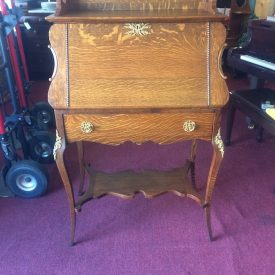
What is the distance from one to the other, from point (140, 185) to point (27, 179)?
753mm

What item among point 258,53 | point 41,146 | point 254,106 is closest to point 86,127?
point 41,146

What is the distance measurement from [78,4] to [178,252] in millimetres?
1295

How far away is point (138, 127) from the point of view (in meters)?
1.31

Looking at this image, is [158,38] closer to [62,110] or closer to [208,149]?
[62,110]

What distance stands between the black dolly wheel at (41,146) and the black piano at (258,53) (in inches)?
61.6

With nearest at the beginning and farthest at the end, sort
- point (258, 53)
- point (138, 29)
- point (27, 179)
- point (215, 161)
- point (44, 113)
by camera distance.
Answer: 1. point (138, 29)
2. point (215, 161)
3. point (27, 179)
4. point (258, 53)
5. point (44, 113)

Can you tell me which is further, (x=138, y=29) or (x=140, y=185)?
(x=140, y=185)

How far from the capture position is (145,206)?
1.94m

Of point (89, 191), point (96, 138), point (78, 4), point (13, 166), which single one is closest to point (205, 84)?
point (96, 138)

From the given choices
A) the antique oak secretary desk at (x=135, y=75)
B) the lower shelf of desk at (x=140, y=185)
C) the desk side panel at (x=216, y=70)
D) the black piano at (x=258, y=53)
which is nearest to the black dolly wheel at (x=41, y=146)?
the lower shelf of desk at (x=140, y=185)

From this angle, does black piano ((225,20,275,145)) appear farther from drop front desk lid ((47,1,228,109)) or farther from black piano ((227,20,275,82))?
drop front desk lid ((47,1,228,109))

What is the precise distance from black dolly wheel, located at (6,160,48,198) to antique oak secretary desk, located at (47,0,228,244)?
715 mm

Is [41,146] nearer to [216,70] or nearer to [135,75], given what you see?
[135,75]

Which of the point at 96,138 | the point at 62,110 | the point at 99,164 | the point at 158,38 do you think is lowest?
the point at 99,164
